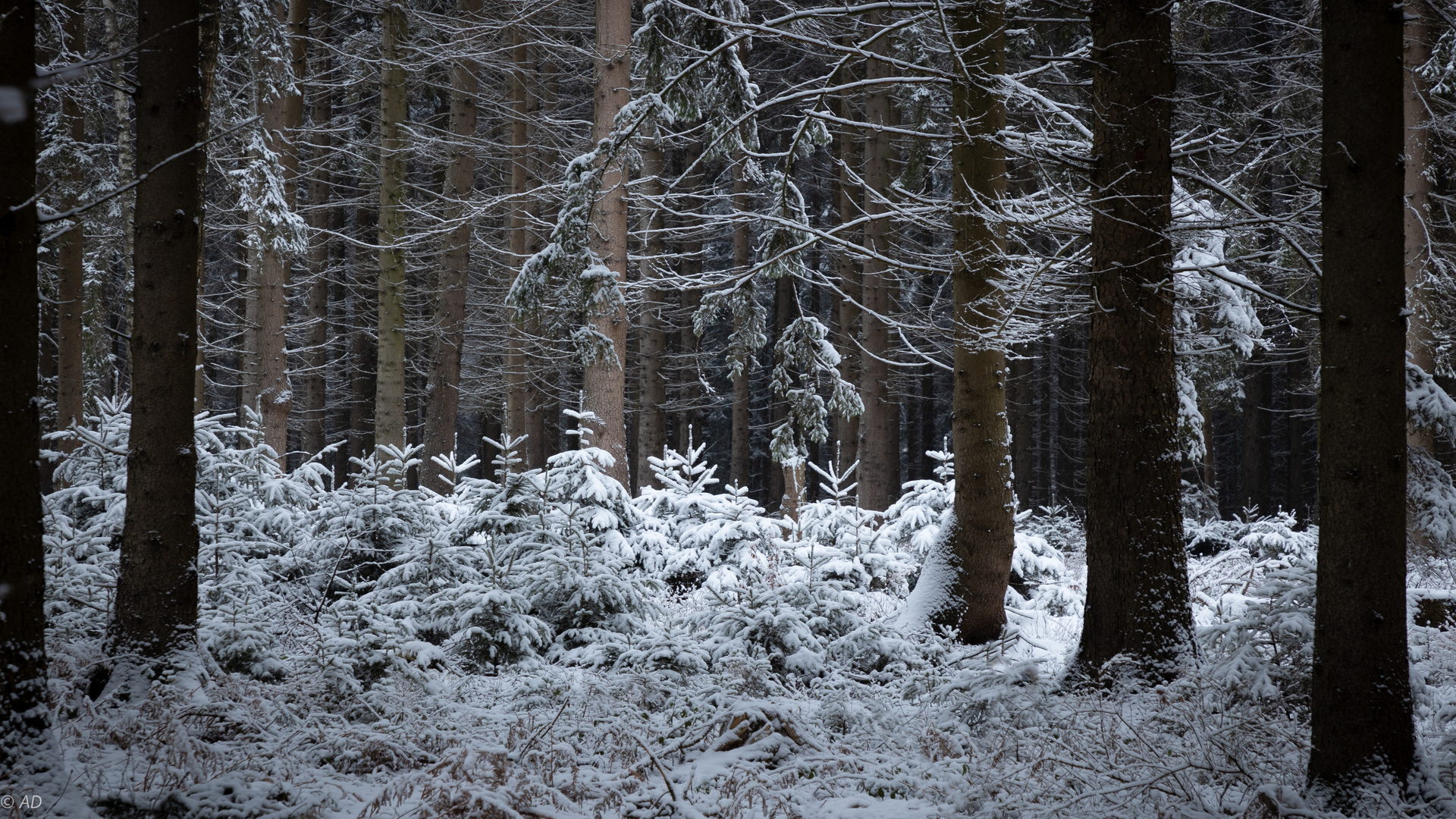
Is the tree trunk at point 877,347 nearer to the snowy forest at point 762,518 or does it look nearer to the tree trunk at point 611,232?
the snowy forest at point 762,518

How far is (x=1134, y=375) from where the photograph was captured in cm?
514

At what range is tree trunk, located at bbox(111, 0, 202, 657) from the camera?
4641mm

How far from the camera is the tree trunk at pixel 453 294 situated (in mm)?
13328

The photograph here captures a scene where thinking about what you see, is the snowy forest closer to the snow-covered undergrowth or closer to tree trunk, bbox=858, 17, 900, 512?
the snow-covered undergrowth

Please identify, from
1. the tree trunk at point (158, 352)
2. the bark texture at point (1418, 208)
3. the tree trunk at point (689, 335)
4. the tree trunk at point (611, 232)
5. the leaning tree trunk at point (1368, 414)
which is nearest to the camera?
the leaning tree trunk at point (1368, 414)

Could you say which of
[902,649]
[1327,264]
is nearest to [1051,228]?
[1327,264]

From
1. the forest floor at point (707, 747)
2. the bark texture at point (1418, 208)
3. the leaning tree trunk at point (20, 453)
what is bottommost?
the forest floor at point (707, 747)

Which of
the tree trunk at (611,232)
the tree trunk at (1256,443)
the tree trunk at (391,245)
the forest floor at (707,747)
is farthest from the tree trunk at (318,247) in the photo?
the tree trunk at (1256,443)

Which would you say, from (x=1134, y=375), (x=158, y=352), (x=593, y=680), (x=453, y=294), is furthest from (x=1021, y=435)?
(x=158, y=352)

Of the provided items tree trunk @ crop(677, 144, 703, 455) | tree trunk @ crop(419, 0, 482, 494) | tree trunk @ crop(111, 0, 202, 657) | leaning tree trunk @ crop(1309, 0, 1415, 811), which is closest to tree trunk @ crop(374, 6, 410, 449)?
tree trunk @ crop(419, 0, 482, 494)

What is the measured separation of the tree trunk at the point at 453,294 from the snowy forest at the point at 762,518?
0.24m

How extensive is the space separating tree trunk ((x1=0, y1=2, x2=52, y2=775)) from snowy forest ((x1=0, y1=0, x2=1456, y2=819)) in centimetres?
2

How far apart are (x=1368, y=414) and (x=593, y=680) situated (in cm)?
456

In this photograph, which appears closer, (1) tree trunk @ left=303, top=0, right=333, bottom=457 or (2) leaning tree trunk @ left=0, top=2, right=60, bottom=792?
(2) leaning tree trunk @ left=0, top=2, right=60, bottom=792
